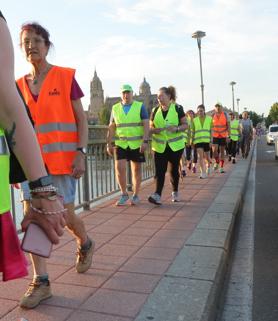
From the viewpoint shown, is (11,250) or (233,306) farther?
(233,306)

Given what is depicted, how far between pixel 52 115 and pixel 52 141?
0.20 metres

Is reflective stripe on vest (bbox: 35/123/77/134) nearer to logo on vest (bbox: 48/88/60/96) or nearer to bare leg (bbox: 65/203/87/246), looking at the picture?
logo on vest (bbox: 48/88/60/96)

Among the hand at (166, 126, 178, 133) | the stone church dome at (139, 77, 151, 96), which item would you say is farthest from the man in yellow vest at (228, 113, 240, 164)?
the stone church dome at (139, 77, 151, 96)

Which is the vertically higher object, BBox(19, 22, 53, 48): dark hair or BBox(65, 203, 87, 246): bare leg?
BBox(19, 22, 53, 48): dark hair

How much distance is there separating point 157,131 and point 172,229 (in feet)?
7.72

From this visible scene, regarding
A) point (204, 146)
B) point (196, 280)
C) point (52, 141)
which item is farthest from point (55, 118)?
point (204, 146)

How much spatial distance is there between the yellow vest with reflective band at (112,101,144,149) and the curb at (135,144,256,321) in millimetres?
1822

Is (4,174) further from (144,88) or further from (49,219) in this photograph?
(144,88)

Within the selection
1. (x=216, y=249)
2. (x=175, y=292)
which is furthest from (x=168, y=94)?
(x=175, y=292)

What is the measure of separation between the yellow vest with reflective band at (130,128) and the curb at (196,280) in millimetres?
1822

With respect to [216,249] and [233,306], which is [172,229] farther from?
[233,306]

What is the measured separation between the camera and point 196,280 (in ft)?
11.9

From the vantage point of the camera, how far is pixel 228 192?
820 centimetres

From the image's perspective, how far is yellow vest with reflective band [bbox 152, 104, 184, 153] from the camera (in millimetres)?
7301
